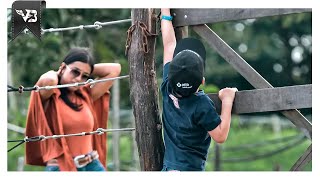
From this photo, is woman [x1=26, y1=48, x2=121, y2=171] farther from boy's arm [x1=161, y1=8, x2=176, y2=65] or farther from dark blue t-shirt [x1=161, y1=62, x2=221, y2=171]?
dark blue t-shirt [x1=161, y1=62, x2=221, y2=171]

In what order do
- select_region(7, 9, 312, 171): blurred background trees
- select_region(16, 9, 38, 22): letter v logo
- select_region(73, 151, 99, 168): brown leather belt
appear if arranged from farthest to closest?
select_region(7, 9, 312, 171): blurred background trees
select_region(73, 151, 99, 168): brown leather belt
select_region(16, 9, 38, 22): letter v logo

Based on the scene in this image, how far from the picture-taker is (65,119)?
505 centimetres

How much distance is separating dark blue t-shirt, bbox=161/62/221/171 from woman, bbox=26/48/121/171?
3.74ft

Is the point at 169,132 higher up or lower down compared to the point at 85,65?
lower down

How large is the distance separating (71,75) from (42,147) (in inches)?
21.7

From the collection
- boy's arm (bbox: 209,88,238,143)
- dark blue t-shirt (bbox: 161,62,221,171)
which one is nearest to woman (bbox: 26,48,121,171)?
dark blue t-shirt (bbox: 161,62,221,171)

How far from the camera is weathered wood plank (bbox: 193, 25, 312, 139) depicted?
12.4ft

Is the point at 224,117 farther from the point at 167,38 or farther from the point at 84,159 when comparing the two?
the point at 84,159

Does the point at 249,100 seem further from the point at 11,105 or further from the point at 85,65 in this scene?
the point at 11,105

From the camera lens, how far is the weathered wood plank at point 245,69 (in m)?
3.77

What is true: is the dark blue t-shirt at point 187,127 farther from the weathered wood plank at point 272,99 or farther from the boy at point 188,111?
the weathered wood plank at point 272,99

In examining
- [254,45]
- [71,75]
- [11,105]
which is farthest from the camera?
[254,45]
